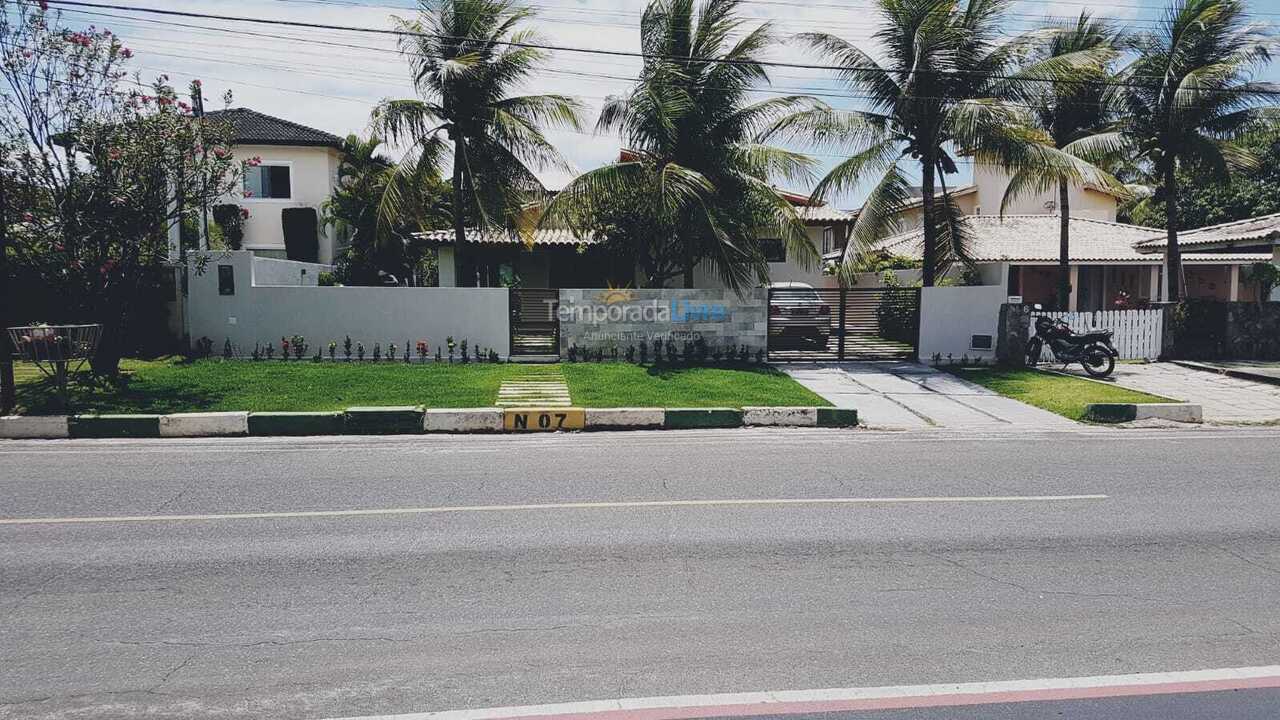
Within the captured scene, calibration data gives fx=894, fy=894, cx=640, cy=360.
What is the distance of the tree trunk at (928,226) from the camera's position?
18656 mm

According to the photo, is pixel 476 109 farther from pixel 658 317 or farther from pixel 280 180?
pixel 280 180

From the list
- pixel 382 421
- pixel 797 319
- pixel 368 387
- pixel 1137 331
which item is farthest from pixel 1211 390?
pixel 368 387

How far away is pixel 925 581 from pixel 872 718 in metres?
1.92

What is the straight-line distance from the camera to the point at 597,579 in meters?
5.69

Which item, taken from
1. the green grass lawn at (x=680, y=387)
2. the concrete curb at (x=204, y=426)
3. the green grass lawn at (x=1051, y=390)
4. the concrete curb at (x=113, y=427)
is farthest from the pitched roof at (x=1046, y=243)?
the concrete curb at (x=113, y=427)

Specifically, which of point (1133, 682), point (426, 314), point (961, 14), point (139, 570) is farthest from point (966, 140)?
point (139, 570)

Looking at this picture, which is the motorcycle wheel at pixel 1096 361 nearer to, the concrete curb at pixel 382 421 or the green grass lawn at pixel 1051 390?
the green grass lawn at pixel 1051 390

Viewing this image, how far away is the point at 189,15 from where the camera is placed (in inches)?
567

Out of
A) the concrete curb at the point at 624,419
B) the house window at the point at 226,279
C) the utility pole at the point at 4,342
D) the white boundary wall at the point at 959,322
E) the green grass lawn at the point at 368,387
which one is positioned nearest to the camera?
the utility pole at the point at 4,342

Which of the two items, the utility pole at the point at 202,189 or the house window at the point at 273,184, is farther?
the house window at the point at 273,184

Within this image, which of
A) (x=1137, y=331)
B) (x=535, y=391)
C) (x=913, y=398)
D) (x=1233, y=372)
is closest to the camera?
(x=535, y=391)

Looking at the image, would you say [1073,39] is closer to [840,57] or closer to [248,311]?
[840,57]

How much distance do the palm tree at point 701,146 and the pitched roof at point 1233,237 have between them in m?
10.7

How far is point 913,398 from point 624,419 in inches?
212
